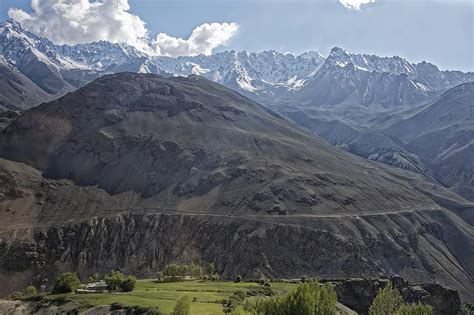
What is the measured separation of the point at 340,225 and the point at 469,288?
4744cm

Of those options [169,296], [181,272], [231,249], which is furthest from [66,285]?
[231,249]

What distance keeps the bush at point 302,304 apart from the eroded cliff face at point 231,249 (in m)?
108

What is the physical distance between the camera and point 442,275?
599ft

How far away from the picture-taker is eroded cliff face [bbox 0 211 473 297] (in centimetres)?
17375

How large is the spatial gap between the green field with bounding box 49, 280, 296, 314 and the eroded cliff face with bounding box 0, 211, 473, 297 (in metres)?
75.0

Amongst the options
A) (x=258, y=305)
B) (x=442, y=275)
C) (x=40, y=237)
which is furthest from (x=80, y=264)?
(x=258, y=305)

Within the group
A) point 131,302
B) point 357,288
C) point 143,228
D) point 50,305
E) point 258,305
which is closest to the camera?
point 258,305

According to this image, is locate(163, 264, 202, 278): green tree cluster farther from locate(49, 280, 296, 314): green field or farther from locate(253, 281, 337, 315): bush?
locate(253, 281, 337, 315): bush

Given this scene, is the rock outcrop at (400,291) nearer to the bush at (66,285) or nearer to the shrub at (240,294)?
the shrub at (240,294)

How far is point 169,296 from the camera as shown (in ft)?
261

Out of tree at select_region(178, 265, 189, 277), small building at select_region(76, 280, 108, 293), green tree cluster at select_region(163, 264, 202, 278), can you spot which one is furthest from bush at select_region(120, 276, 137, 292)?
tree at select_region(178, 265, 189, 277)

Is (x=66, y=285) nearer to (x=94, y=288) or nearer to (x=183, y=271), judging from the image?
(x=94, y=288)

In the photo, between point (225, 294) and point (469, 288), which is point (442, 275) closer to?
point (469, 288)

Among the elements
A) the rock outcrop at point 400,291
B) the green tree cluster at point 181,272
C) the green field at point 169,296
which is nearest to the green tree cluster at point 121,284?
the green field at point 169,296
